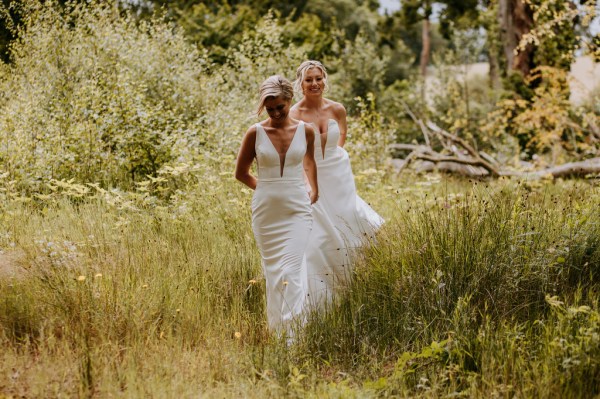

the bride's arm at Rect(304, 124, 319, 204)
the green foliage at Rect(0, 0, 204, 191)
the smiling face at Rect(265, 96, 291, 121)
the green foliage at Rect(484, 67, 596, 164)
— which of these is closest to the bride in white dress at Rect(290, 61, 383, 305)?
the bride's arm at Rect(304, 124, 319, 204)

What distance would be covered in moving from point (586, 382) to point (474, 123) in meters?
19.0

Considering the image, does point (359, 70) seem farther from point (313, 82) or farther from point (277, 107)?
point (277, 107)

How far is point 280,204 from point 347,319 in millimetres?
1018

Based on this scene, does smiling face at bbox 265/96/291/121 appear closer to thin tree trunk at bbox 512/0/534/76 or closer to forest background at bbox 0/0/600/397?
forest background at bbox 0/0/600/397

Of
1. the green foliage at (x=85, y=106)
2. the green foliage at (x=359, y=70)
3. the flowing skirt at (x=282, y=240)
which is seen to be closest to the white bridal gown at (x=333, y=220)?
the flowing skirt at (x=282, y=240)

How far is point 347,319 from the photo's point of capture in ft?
15.5

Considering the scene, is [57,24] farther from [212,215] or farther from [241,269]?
[241,269]

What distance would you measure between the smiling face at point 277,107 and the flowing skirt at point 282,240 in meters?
0.50

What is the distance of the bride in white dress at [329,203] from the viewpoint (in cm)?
586

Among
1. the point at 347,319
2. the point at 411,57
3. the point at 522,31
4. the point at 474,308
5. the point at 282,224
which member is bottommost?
the point at 347,319

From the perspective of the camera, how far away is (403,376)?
390cm

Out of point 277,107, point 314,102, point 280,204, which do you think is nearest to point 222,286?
point 280,204

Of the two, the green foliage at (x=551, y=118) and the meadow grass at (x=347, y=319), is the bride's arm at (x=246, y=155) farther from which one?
the green foliage at (x=551, y=118)

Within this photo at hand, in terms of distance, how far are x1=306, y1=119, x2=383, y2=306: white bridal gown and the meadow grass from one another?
0.34m
